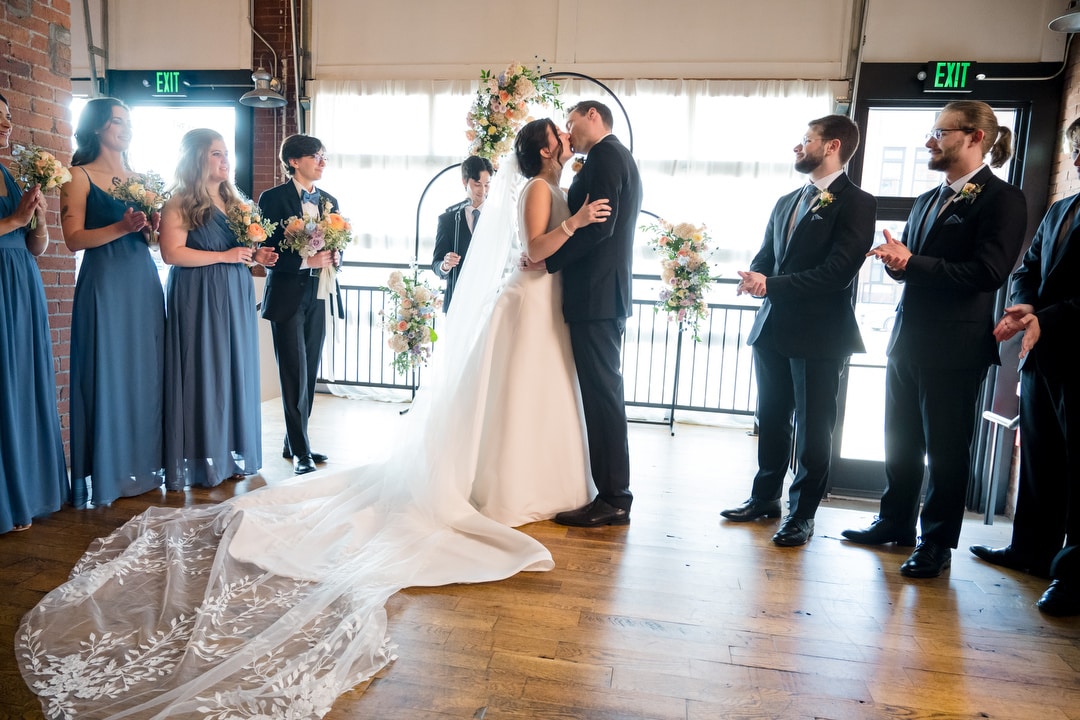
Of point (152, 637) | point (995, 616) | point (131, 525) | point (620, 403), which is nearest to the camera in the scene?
point (152, 637)

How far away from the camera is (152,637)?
2.00 meters

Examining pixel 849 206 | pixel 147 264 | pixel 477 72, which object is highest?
pixel 477 72

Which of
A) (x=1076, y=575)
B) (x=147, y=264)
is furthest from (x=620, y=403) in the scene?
(x=147, y=264)

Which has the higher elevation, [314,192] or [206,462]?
[314,192]

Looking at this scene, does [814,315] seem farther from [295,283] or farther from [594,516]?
[295,283]

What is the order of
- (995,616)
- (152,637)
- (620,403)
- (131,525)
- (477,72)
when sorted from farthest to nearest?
(477,72) < (620,403) < (131,525) < (995,616) < (152,637)

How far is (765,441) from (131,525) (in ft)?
9.41

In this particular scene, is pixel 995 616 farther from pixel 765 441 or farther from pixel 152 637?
pixel 152 637

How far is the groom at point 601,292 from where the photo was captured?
10.0ft

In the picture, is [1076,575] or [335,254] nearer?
[1076,575]

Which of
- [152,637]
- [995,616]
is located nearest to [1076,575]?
[995,616]

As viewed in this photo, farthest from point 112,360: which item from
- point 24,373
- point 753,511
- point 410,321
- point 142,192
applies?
point 753,511

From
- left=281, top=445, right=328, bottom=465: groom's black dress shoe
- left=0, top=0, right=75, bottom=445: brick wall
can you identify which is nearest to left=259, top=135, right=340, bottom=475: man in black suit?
left=281, top=445, right=328, bottom=465: groom's black dress shoe

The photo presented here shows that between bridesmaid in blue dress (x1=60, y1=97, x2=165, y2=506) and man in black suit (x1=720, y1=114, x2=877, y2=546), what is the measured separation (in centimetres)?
285
